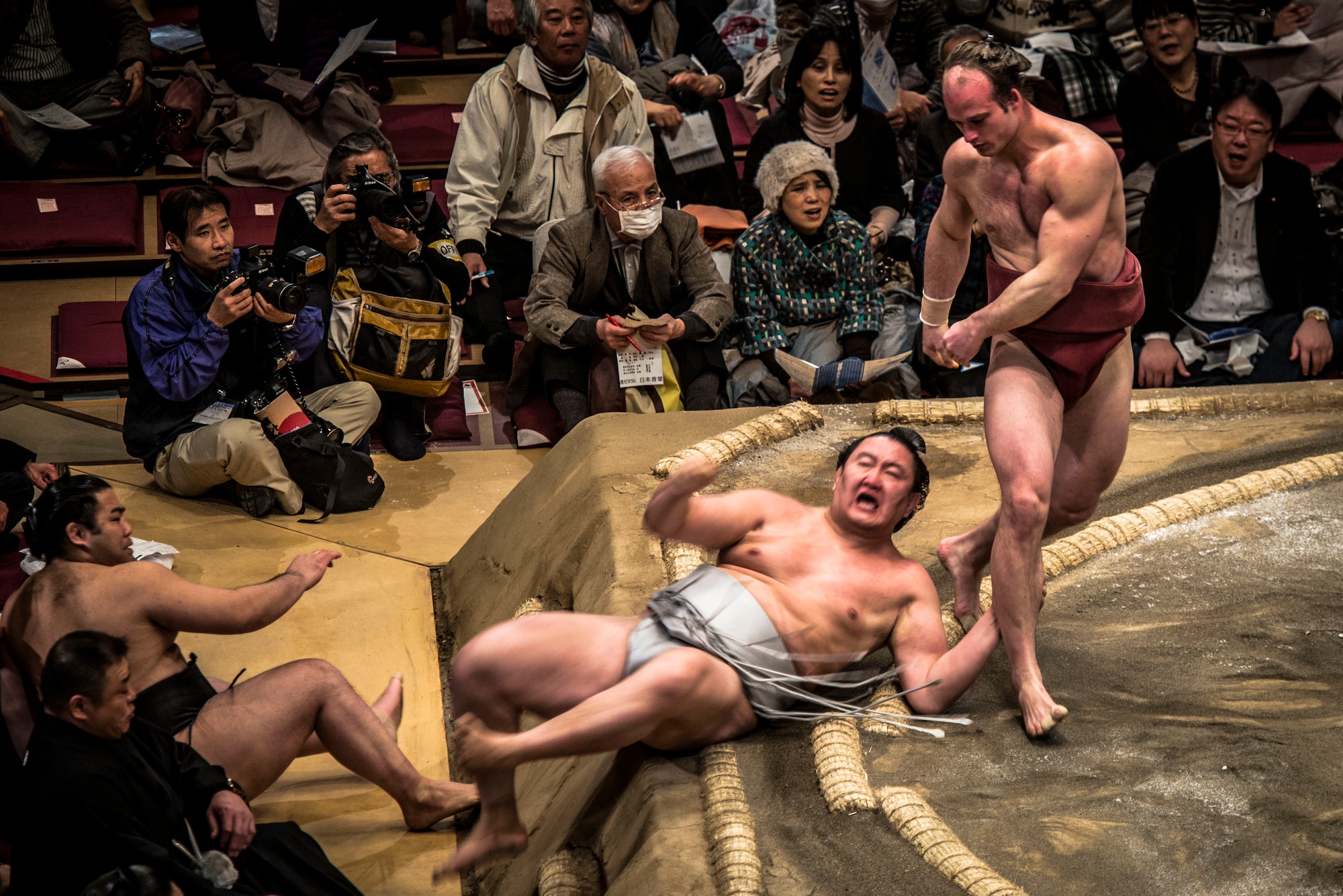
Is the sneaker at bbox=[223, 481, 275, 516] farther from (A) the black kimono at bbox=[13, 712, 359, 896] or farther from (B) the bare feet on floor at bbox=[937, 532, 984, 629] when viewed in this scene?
(B) the bare feet on floor at bbox=[937, 532, 984, 629]

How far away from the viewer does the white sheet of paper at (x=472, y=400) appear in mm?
3930

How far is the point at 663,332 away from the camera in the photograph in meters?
3.58

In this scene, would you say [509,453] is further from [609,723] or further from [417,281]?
[609,723]

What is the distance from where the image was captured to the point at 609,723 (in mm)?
1924

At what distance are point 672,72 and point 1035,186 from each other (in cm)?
252

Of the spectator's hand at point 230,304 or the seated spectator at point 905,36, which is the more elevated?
the seated spectator at point 905,36

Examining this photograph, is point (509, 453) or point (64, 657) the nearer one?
point (64, 657)

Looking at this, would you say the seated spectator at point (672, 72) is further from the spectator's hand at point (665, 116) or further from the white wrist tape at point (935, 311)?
the white wrist tape at point (935, 311)

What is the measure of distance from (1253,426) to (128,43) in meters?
3.81

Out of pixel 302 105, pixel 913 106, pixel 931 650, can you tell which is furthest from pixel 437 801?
pixel 913 106

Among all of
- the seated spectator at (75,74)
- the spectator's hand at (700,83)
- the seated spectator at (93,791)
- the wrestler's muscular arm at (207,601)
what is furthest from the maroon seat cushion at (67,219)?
the seated spectator at (93,791)

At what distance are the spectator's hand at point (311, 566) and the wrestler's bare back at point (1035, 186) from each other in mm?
1341

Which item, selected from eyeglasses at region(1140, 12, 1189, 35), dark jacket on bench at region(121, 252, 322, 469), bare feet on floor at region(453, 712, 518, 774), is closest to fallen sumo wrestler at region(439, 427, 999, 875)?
bare feet on floor at region(453, 712, 518, 774)

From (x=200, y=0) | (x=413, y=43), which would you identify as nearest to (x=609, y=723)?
(x=200, y=0)
